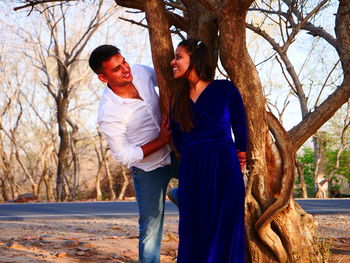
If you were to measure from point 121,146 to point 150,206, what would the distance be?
0.52 meters

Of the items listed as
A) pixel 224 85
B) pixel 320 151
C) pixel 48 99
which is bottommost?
pixel 224 85

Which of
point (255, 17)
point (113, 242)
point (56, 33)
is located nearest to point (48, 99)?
point (56, 33)

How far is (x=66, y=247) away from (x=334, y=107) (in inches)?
134

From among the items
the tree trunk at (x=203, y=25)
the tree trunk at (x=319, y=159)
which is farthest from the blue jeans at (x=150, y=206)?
the tree trunk at (x=319, y=159)

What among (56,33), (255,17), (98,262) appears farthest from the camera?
(56,33)

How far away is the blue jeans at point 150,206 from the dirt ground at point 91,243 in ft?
5.60

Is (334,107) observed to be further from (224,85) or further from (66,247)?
(66,247)

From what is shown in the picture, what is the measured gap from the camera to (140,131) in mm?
4047

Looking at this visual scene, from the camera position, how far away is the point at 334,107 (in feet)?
16.9

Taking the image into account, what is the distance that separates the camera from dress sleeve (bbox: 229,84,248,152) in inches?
142

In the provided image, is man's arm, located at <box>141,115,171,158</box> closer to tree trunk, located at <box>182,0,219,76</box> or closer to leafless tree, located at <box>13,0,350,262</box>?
leafless tree, located at <box>13,0,350,262</box>

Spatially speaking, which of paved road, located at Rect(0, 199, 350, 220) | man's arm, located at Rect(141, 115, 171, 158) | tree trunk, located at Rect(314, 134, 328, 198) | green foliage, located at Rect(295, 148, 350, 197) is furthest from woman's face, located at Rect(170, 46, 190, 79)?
green foliage, located at Rect(295, 148, 350, 197)

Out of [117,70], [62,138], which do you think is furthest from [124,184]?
[117,70]

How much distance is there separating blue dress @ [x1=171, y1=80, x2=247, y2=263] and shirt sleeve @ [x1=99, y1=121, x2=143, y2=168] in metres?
0.41
